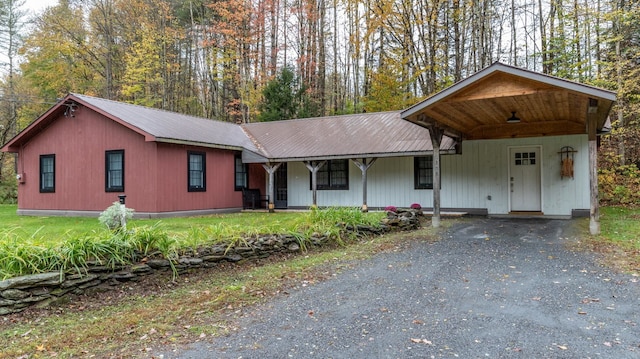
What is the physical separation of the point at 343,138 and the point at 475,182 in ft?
14.7

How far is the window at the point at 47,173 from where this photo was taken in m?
13.5

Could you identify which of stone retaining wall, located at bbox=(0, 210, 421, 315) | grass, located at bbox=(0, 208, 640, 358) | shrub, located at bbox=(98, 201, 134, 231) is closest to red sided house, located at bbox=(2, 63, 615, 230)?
stone retaining wall, located at bbox=(0, 210, 421, 315)

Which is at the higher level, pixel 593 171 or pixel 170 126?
pixel 170 126

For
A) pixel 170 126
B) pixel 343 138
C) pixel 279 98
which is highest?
pixel 279 98

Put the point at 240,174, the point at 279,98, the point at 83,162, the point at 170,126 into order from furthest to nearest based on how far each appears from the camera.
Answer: the point at 279,98 < the point at 240,174 < the point at 170,126 < the point at 83,162

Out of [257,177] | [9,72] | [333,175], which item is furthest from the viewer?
[9,72]

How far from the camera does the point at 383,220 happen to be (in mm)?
8812

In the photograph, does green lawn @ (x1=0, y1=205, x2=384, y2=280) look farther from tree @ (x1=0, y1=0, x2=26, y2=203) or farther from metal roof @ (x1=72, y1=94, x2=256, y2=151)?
tree @ (x1=0, y1=0, x2=26, y2=203)

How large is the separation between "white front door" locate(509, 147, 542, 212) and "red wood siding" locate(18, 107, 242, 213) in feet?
29.6

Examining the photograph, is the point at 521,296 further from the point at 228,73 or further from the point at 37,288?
the point at 228,73

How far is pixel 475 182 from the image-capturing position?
11.9 metres

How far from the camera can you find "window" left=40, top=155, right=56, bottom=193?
13461 mm

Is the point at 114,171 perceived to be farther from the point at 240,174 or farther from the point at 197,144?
the point at 240,174

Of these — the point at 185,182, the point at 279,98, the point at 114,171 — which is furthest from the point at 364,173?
the point at 279,98
